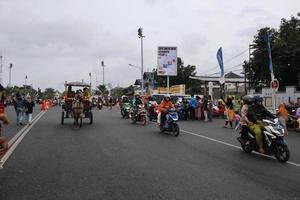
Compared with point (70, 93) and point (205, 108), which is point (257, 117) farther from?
point (205, 108)

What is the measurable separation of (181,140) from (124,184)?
8.10m

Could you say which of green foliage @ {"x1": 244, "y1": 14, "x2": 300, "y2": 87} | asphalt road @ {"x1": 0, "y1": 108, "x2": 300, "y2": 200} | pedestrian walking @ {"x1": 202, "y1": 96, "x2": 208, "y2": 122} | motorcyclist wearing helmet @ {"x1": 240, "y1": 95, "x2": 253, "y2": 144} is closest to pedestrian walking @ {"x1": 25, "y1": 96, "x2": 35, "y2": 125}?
asphalt road @ {"x1": 0, "y1": 108, "x2": 300, "y2": 200}

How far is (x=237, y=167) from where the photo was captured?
10.3 meters

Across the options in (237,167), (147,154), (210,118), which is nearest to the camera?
(237,167)

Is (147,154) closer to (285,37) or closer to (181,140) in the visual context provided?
(181,140)

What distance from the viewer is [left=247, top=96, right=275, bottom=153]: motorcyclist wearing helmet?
1215 cm

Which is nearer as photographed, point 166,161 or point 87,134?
point 166,161

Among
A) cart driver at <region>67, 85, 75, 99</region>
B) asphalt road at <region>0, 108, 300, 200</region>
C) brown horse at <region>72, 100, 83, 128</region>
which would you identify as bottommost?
asphalt road at <region>0, 108, 300, 200</region>

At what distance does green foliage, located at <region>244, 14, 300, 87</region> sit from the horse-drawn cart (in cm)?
3569

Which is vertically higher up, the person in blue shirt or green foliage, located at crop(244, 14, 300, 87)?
green foliage, located at crop(244, 14, 300, 87)

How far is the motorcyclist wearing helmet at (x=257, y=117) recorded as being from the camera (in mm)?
12148

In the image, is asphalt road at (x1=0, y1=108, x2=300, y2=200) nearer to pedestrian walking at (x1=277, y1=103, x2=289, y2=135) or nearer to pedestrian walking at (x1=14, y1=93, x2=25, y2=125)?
pedestrian walking at (x1=277, y1=103, x2=289, y2=135)

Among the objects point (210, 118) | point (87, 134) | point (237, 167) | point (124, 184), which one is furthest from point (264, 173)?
point (210, 118)

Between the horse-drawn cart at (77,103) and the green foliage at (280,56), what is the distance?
3569 centimetres
